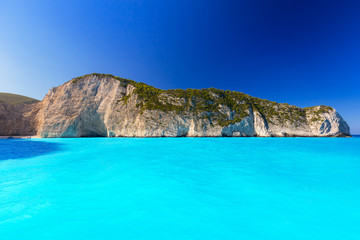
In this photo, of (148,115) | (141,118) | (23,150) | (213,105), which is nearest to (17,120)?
(141,118)

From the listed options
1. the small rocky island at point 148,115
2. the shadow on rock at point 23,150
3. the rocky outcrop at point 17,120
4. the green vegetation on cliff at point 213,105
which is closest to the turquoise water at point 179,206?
the shadow on rock at point 23,150

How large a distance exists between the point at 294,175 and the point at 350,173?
312 cm

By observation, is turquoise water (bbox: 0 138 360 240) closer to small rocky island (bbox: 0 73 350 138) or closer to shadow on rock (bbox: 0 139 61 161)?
shadow on rock (bbox: 0 139 61 161)

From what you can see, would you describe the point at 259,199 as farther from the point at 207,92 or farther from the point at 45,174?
the point at 207,92

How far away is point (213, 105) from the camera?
4584 centimetres

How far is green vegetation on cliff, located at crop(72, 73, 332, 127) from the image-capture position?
43.3 meters

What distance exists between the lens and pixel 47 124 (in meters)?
40.0

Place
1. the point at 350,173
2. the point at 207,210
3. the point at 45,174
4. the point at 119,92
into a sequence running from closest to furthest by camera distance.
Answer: the point at 207,210 < the point at 45,174 < the point at 350,173 < the point at 119,92

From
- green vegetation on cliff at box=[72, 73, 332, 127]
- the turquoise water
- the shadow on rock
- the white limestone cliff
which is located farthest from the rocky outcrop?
the turquoise water

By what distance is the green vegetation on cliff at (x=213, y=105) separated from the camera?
142 ft

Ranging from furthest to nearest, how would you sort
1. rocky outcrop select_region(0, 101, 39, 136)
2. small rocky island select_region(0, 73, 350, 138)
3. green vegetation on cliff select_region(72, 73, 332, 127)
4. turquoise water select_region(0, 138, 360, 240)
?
green vegetation on cliff select_region(72, 73, 332, 127) < rocky outcrop select_region(0, 101, 39, 136) < small rocky island select_region(0, 73, 350, 138) < turquoise water select_region(0, 138, 360, 240)

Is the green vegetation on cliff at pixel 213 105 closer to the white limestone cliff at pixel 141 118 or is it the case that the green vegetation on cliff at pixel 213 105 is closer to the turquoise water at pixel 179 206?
the white limestone cliff at pixel 141 118

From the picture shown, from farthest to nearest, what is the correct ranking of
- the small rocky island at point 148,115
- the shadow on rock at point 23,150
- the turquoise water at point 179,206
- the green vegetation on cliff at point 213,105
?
the green vegetation on cliff at point 213,105 → the small rocky island at point 148,115 → the shadow on rock at point 23,150 → the turquoise water at point 179,206

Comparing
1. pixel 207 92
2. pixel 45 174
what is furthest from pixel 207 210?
pixel 207 92
